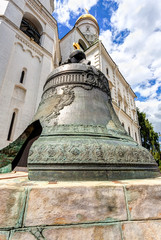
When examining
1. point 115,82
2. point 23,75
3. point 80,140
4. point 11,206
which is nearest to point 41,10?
point 23,75

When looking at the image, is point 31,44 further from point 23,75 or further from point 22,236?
point 22,236

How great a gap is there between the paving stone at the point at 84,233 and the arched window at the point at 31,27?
10.5 metres

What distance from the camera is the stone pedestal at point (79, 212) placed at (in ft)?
2.24

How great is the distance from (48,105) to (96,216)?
135 cm

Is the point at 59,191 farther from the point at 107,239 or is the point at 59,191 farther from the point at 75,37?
the point at 75,37

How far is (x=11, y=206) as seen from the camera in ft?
2.29

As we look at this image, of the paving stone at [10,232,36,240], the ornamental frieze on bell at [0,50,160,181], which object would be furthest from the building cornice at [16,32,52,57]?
the paving stone at [10,232,36,240]

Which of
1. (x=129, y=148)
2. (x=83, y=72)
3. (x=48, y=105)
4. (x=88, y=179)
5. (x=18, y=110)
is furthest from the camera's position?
(x=18, y=110)

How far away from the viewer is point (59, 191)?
0.74m

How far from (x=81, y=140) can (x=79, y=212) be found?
21.5 inches

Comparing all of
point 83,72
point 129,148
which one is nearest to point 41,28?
point 83,72

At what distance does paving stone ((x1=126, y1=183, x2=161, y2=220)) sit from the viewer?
799mm

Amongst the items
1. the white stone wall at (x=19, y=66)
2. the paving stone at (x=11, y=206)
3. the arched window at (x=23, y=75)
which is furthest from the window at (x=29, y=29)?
the paving stone at (x=11, y=206)

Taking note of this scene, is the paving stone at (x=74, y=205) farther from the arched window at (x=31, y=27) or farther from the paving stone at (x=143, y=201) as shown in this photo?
the arched window at (x=31, y=27)
